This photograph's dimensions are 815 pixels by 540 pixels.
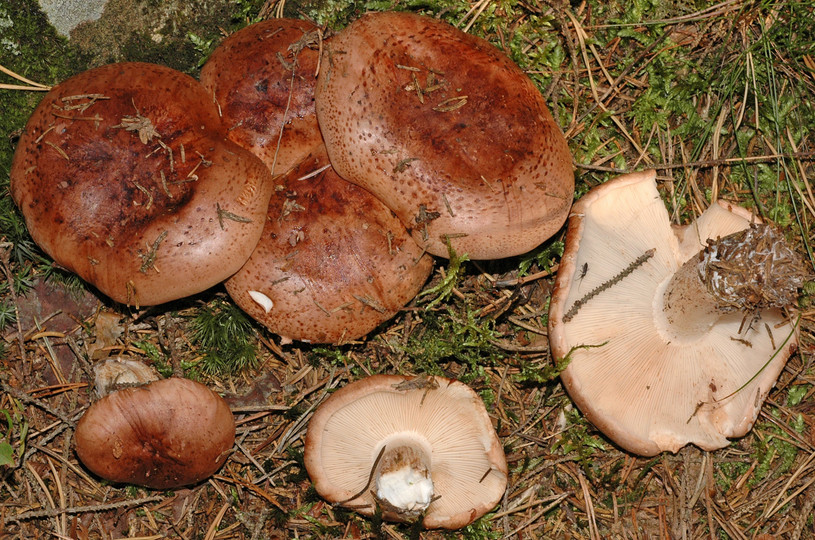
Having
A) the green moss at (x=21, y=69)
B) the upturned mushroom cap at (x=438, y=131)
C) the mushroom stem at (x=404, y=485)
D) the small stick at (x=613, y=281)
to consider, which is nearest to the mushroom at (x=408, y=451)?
the mushroom stem at (x=404, y=485)

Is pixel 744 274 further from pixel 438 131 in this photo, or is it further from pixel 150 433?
pixel 150 433

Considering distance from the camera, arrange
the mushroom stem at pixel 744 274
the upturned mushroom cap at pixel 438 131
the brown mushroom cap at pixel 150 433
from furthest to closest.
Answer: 1. the brown mushroom cap at pixel 150 433
2. the upturned mushroom cap at pixel 438 131
3. the mushroom stem at pixel 744 274

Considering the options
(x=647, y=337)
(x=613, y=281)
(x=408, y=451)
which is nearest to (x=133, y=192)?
(x=408, y=451)

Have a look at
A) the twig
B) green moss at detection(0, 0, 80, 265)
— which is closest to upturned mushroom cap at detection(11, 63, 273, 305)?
green moss at detection(0, 0, 80, 265)

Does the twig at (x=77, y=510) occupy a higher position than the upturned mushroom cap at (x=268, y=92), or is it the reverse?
the upturned mushroom cap at (x=268, y=92)

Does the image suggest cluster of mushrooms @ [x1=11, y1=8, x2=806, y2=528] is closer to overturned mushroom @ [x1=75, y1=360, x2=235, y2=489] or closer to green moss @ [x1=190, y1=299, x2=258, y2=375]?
overturned mushroom @ [x1=75, y1=360, x2=235, y2=489]

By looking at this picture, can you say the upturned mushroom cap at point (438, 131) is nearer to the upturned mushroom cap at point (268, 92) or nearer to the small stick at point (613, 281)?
the upturned mushroom cap at point (268, 92)

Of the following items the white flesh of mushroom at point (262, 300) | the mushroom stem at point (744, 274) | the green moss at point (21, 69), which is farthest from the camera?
the green moss at point (21, 69)

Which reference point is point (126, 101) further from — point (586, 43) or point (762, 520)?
point (762, 520)
